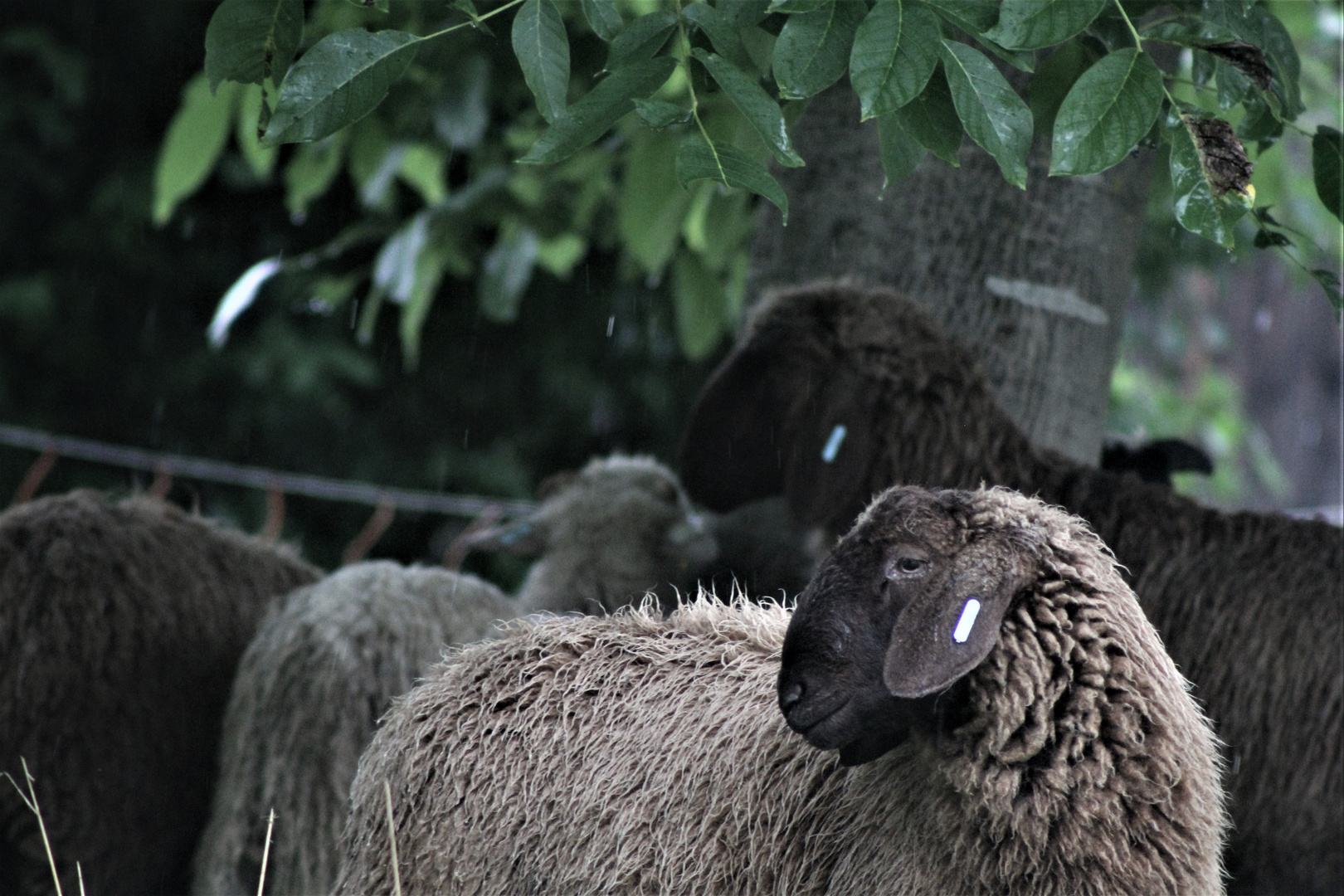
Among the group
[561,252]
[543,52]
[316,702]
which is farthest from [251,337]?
[543,52]

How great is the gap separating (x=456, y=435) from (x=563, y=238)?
4.17m

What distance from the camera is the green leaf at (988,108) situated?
7.86ft

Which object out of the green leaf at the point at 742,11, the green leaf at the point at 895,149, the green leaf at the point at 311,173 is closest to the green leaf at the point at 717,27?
the green leaf at the point at 742,11

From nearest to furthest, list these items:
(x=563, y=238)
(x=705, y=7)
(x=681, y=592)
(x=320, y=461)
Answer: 1. (x=705, y=7)
2. (x=681, y=592)
3. (x=563, y=238)
4. (x=320, y=461)

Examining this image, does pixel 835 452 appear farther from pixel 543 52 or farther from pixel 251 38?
pixel 251 38

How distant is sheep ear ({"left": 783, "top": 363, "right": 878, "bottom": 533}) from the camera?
13.3ft

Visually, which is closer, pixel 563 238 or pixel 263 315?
pixel 563 238

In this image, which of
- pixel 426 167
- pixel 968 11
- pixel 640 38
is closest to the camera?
pixel 968 11

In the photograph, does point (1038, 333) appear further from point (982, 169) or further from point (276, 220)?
point (276, 220)

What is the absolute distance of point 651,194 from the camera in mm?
5070

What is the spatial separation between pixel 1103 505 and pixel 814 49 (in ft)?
6.55

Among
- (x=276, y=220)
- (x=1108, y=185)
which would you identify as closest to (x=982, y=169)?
(x=1108, y=185)

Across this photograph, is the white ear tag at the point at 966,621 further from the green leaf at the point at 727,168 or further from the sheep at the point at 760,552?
the sheep at the point at 760,552

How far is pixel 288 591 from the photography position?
4566 millimetres
